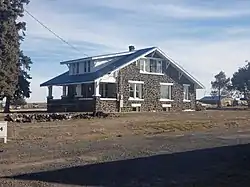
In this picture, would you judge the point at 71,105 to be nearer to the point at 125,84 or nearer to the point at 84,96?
the point at 84,96

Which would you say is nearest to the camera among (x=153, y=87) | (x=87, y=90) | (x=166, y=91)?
(x=87, y=90)

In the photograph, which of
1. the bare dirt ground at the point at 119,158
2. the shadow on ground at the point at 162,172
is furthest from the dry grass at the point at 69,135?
the shadow on ground at the point at 162,172

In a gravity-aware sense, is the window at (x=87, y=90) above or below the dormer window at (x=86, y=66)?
below

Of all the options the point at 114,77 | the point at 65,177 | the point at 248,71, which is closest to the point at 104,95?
the point at 114,77

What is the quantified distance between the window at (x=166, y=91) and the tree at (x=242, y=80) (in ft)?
121

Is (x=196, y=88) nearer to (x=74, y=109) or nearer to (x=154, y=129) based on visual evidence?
(x=74, y=109)

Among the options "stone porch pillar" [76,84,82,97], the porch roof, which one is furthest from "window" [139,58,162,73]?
"stone porch pillar" [76,84,82,97]

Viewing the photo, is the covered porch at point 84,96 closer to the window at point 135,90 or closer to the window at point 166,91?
the window at point 135,90

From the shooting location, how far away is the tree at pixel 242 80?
81.2m

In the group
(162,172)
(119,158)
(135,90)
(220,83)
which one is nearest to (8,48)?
(135,90)

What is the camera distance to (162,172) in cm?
1085

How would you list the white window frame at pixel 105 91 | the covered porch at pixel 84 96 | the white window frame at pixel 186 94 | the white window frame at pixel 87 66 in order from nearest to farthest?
the covered porch at pixel 84 96 → the white window frame at pixel 105 91 → the white window frame at pixel 87 66 → the white window frame at pixel 186 94

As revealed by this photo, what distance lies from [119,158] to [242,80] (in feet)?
237

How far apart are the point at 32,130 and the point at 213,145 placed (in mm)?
8220
